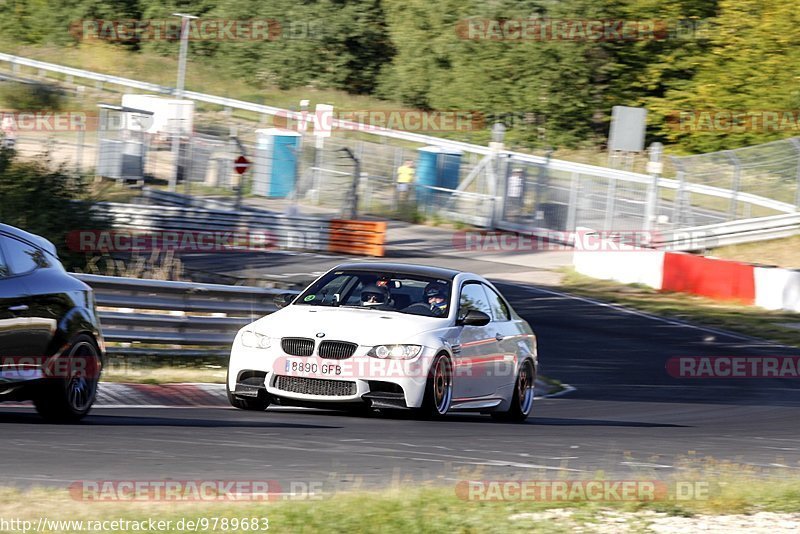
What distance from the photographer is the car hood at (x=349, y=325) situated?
430 inches

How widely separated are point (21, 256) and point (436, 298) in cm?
393

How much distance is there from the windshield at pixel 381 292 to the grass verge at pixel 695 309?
1161 centimetres

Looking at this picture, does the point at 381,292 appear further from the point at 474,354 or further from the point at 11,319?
the point at 11,319

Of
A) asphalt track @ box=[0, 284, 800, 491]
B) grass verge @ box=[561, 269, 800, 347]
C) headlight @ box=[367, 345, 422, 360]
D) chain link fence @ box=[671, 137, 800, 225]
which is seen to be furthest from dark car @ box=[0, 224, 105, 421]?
chain link fence @ box=[671, 137, 800, 225]

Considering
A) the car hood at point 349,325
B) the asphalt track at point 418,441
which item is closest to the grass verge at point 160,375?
the asphalt track at point 418,441

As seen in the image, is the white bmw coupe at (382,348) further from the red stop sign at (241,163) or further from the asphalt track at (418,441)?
the red stop sign at (241,163)

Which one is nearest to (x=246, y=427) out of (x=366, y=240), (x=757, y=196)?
(x=366, y=240)

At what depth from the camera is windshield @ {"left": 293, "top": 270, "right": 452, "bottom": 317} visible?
38.4 feet

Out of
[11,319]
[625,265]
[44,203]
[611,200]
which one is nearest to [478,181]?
[611,200]

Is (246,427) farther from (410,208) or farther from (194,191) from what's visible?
(410,208)

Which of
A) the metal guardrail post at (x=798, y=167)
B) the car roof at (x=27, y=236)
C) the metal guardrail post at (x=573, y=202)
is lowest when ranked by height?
the car roof at (x=27, y=236)

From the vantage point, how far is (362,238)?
106 feet

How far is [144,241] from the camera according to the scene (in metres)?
28.7

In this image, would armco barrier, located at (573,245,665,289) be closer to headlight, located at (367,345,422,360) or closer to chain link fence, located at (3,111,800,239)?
chain link fence, located at (3,111,800,239)
